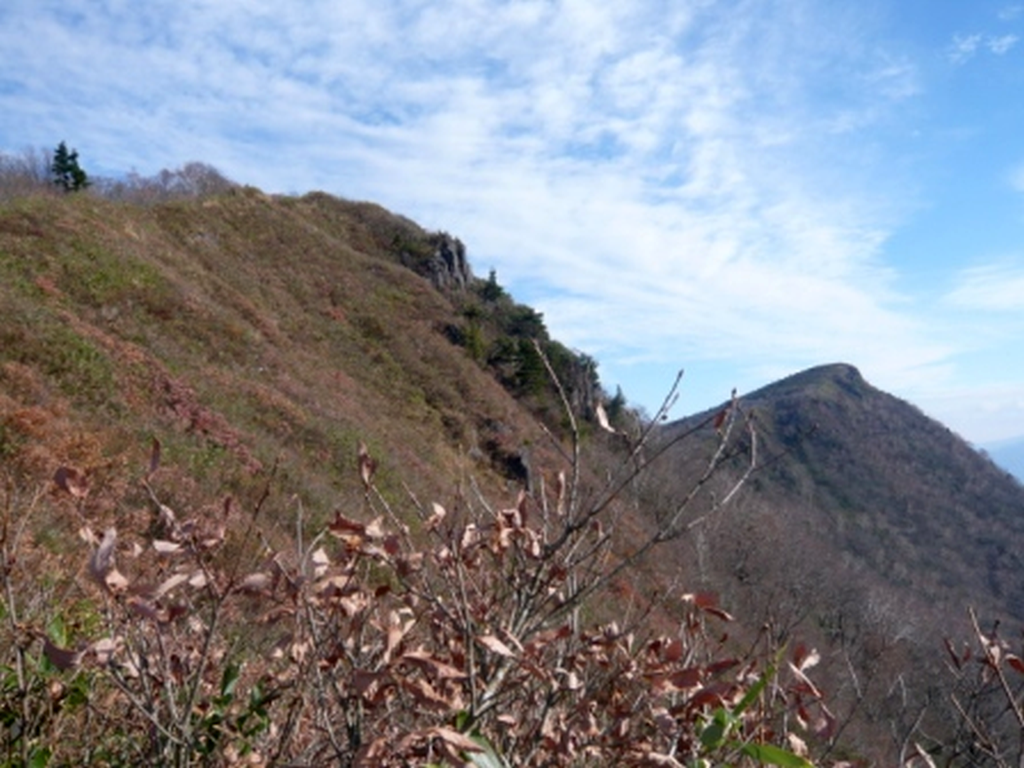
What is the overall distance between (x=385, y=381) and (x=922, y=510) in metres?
74.9

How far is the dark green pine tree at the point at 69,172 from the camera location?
107ft

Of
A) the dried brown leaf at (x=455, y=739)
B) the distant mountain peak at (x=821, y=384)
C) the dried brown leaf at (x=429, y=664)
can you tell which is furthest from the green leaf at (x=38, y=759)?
the distant mountain peak at (x=821, y=384)

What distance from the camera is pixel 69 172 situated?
33000 mm

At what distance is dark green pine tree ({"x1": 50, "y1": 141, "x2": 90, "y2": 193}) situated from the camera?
32.5 meters

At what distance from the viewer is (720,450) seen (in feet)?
6.08

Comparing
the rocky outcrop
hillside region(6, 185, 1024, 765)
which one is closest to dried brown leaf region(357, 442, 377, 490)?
hillside region(6, 185, 1024, 765)

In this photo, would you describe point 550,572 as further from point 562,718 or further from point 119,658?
point 119,658

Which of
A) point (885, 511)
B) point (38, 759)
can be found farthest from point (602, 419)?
point (885, 511)

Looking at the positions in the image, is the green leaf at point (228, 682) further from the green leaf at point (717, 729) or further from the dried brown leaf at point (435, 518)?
Answer: the green leaf at point (717, 729)

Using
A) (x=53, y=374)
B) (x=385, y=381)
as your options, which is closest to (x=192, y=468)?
(x=53, y=374)

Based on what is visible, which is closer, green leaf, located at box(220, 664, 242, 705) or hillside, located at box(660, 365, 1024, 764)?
green leaf, located at box(220, 664, 242, 705)

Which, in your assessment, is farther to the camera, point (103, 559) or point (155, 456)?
point (155, 456)

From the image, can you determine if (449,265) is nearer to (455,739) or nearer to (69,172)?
(69,172)

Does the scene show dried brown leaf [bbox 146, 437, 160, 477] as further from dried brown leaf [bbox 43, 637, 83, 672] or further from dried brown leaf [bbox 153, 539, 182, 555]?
dried brown leaf [bbox 43, 637, 83, 672]
